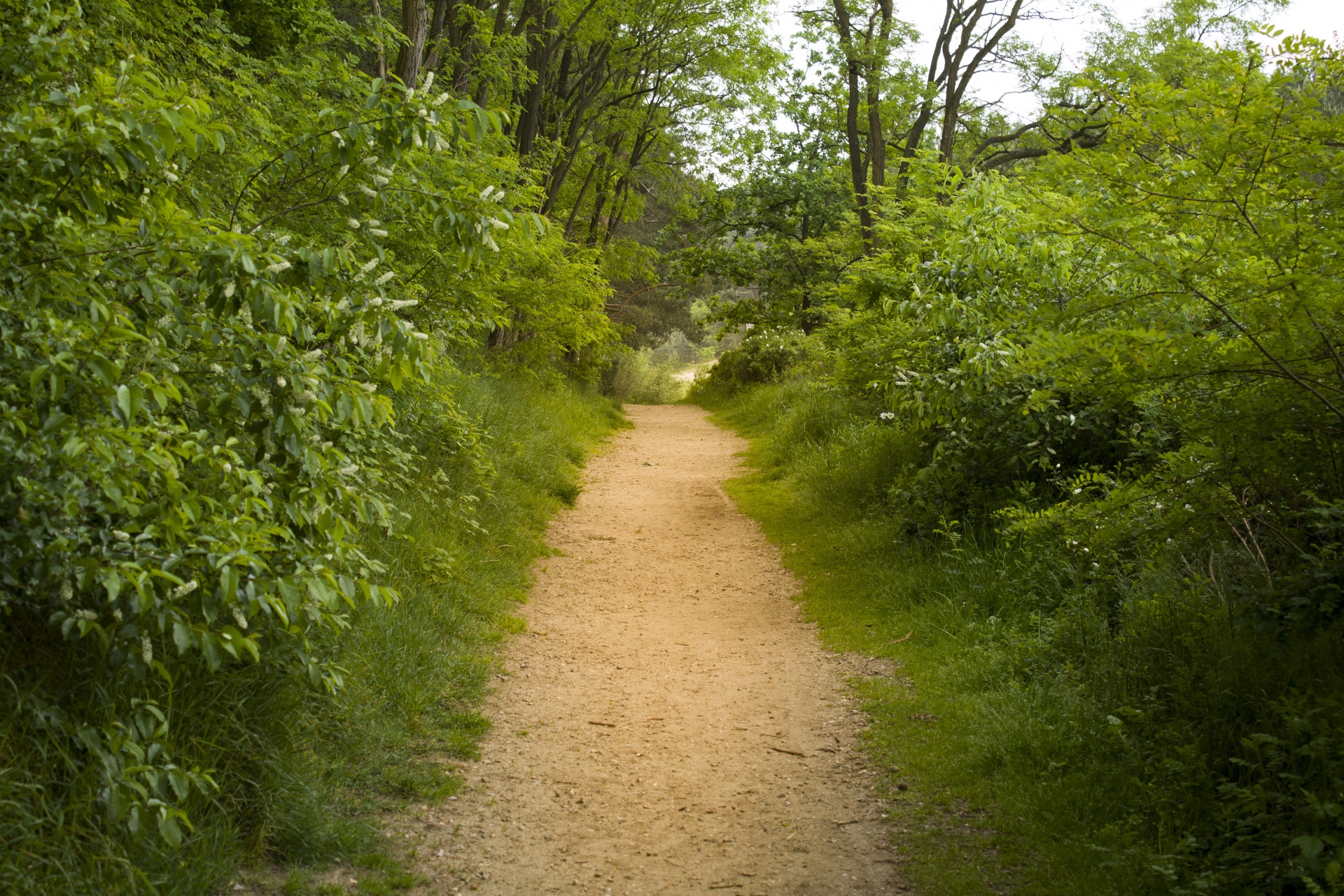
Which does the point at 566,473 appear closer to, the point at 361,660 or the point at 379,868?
the point at 361,660

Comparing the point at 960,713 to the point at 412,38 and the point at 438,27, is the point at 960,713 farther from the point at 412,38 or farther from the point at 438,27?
the point at 438,27

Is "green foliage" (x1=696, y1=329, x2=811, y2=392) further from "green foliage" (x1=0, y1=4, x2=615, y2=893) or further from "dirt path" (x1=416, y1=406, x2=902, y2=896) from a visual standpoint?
"green foliage" (x1=0, y1=4, x2=615, y2=893)

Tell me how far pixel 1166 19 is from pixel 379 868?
1907cm

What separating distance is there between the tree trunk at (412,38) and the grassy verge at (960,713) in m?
5.63

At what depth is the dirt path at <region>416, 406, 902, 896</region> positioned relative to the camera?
3.82 m

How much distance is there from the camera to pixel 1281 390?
3686 millimetres

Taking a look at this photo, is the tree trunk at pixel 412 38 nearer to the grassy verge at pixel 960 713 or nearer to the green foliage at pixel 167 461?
the green foliage at pixel 167 461

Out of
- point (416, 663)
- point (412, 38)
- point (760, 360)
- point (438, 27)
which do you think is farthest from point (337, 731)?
point (760, 360)

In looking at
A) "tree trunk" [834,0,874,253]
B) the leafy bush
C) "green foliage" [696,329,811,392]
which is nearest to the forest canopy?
"tree trunk" [834,0,874,253]

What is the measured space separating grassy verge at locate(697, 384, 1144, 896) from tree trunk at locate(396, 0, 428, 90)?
5630 mm

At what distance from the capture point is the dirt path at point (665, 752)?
3.82 metres

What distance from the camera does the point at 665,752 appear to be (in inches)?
194

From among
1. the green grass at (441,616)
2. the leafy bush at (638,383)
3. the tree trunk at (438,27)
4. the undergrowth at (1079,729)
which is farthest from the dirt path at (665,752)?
the leafy bush at (638,383)

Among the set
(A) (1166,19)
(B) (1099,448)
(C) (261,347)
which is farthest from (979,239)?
(A) (1166,19)
